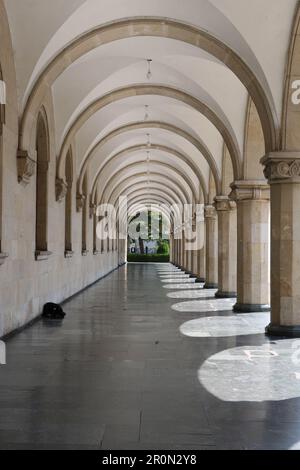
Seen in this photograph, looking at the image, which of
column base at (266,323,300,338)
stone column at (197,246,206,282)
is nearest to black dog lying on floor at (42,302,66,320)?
column base at (266,323,300,338)

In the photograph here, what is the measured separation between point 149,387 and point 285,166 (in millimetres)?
4463

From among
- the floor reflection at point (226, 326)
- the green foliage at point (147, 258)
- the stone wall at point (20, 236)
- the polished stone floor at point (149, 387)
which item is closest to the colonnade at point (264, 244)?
the floor reflection at point (226, 326)

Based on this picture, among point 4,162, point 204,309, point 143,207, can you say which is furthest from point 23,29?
point 143,207

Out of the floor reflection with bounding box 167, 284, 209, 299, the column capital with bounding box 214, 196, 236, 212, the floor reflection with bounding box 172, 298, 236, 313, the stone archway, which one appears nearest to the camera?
the stone archway

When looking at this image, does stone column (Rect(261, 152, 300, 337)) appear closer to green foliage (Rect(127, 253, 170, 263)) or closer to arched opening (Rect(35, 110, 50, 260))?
arched opening (Rect(35, 110, 50, 260))

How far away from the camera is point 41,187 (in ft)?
36.4

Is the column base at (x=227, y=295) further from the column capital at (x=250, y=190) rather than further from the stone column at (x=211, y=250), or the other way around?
the column capital at (x=250, y=190)

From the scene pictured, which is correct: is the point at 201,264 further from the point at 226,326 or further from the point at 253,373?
the point at 253,373

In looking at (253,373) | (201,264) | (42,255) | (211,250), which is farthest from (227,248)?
(253,373)

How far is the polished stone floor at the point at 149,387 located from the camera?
3779 mm

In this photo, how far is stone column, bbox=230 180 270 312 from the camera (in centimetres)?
1130

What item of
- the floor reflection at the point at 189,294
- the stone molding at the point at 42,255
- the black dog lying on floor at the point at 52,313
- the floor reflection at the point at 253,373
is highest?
the stone molding at the point at 42,255

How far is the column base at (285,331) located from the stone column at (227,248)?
5.86 meters

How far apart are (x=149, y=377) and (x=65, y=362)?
1169 millimetres
